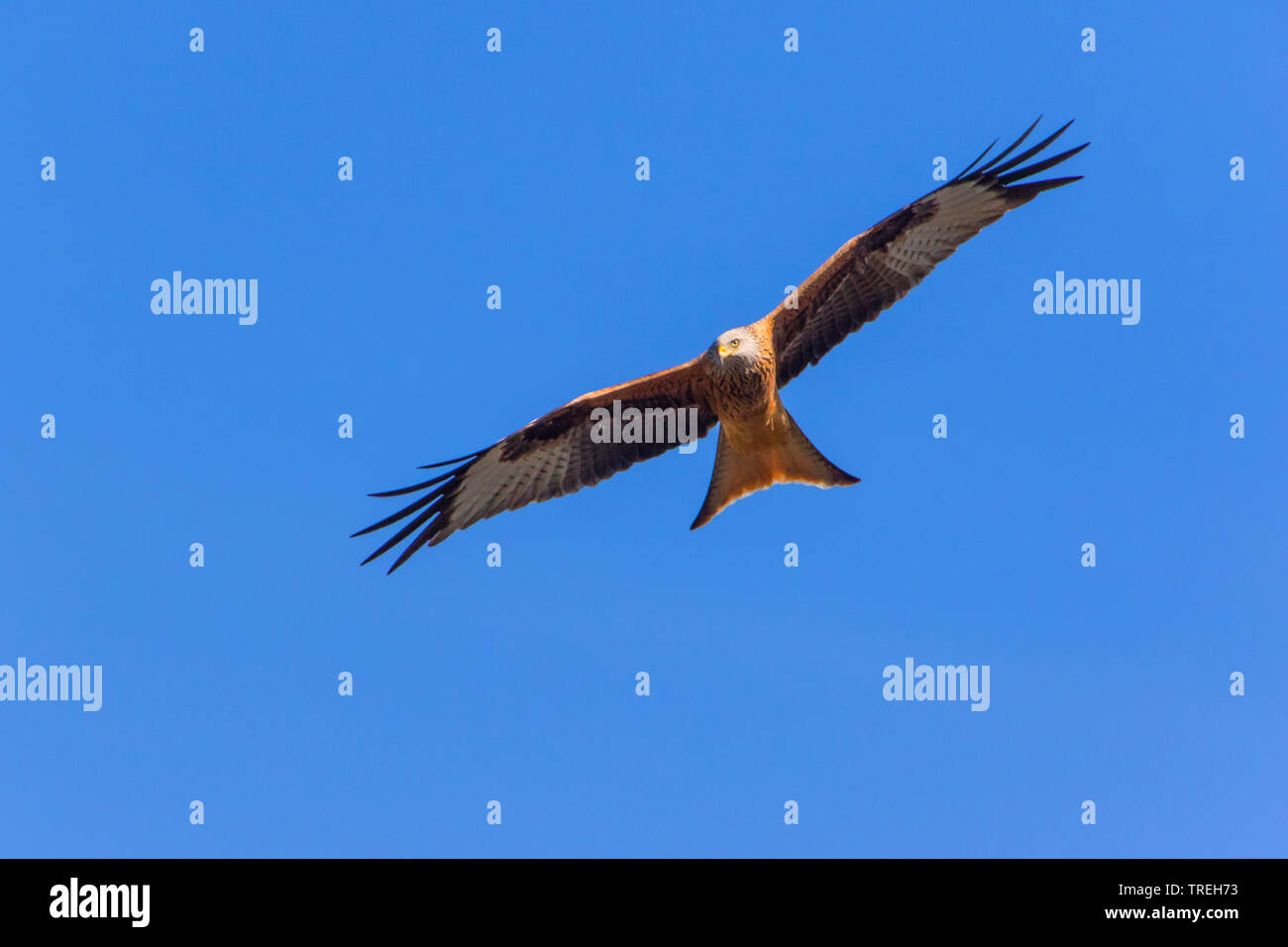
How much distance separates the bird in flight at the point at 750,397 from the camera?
9781 millimetres

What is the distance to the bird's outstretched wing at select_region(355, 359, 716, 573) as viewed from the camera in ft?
33.9

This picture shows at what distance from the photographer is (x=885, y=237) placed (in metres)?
10.0

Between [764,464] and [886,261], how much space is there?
185 centimetres

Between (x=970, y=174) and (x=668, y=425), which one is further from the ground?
(x=970, y=174)

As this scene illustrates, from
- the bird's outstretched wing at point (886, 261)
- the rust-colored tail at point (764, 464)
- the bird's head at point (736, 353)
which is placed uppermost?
the bird's outstretched wing at point (886, 261)

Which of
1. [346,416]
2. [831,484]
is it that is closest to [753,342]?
[831,484]

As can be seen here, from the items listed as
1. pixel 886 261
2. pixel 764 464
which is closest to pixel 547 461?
pixel 764 464

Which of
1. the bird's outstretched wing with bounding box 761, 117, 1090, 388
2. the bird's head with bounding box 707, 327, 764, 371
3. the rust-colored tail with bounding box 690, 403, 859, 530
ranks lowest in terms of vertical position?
the rust-colored tail with bounding box 690, 403, 859, 530

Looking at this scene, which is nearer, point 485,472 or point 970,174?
point 970,174

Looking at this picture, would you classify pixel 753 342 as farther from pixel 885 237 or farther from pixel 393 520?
pixel 393 520

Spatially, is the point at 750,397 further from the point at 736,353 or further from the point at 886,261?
the point at 886,261

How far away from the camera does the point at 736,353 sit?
959cm
